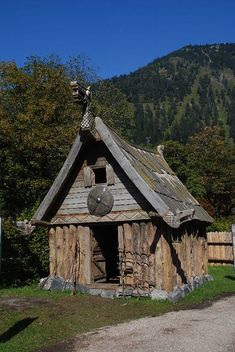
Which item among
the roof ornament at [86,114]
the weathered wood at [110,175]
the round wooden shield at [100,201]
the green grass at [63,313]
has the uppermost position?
the roof ornament at [86,114]

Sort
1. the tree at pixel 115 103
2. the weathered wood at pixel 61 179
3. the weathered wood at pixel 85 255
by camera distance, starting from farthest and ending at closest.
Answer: the tree at pixel 115 103 < the weathered wood at pixel 85 255 < the weathered wood at pixel 61 179

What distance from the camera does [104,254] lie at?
19.1 meters

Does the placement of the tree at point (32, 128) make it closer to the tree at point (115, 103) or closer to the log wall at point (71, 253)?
the log wall at point (71, 253)

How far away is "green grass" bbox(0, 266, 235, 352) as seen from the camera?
10164mm

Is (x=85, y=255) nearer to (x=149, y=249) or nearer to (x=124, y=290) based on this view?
(x=124, y=290)

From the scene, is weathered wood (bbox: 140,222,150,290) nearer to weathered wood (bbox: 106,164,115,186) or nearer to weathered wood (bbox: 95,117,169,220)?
weathered wood (bbox: 95,117,169,220)

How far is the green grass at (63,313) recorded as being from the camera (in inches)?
400

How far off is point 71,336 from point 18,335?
117 centimetres

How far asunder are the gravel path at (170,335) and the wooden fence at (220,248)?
15.7 meters

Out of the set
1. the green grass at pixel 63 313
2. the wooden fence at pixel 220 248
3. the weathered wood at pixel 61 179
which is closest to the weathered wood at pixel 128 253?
the green grass at pixel 63 313

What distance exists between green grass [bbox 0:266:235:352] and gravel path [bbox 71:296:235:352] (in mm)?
712

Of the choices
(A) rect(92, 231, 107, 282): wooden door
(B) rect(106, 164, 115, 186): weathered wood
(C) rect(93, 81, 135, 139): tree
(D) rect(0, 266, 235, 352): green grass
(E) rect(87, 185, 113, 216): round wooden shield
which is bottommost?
(D) rect(0, 266, 235, 352): green grass

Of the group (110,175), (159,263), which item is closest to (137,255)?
(159,263)

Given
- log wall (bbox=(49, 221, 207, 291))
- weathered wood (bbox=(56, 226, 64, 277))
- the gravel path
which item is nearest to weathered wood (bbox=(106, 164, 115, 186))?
log wall (bbox=(49, 221, 207, 291))
